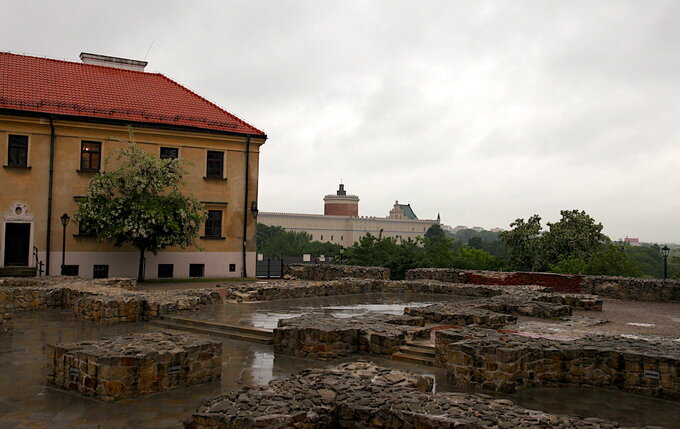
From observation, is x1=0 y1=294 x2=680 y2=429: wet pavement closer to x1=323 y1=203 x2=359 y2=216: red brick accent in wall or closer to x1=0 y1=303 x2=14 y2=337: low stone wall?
x1=0 y1=303 x2=14 y2=337: low stone wall

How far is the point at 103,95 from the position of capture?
2892 centimetres

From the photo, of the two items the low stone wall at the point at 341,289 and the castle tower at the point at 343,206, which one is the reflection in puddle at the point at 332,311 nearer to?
the low stone wall at the point at 341,289

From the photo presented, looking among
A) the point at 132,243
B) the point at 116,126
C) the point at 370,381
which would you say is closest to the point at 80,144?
the point at 116,126

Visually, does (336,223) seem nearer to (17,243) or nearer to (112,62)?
(112,62)

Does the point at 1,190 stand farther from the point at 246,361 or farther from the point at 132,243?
the point at 246,361

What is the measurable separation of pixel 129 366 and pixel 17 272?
62.5 ft

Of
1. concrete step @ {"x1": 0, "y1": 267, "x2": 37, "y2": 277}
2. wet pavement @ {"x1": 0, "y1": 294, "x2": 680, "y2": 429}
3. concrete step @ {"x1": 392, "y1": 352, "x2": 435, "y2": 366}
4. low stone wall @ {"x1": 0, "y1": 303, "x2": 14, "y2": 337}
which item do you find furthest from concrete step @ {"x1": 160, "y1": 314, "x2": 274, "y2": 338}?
concrete step @ {"x1": 0, "y1": 267, "x2": 37, "y2": 277}

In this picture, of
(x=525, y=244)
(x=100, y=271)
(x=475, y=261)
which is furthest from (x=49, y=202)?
(x=525, y=244)

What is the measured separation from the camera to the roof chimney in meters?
32.6

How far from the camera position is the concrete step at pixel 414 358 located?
36.8ft

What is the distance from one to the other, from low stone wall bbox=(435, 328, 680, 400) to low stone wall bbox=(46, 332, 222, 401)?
4110 mm

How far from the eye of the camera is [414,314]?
16.1 m

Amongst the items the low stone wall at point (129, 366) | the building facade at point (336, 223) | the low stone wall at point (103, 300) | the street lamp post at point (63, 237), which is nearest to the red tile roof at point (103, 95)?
the street lamp post at point (63, 237)

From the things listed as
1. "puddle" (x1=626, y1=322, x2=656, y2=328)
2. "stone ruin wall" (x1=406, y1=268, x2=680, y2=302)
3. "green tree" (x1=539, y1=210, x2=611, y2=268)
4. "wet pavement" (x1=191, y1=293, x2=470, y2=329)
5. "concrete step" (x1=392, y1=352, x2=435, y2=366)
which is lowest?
"concrete step" (x1=392, y1=352, x2=435, y2=366)
